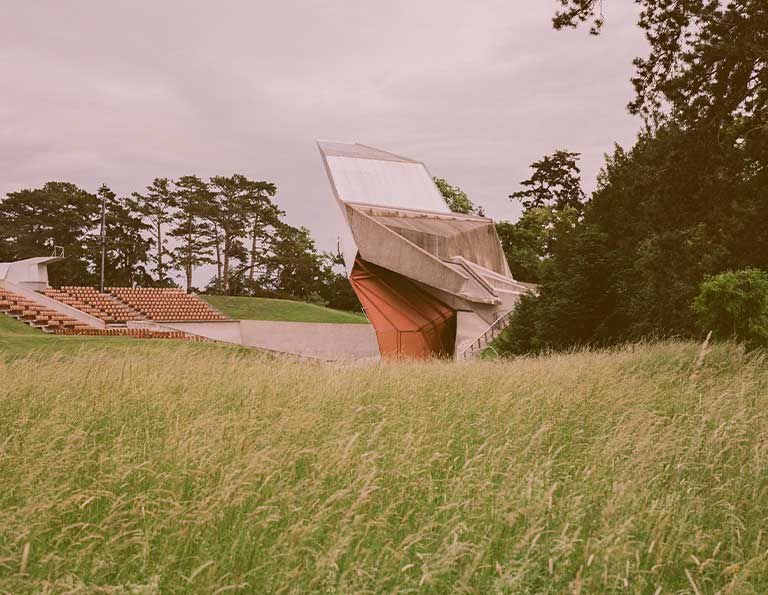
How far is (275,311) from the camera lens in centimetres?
4303

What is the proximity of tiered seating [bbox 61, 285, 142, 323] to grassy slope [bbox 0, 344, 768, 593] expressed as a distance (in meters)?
29.9

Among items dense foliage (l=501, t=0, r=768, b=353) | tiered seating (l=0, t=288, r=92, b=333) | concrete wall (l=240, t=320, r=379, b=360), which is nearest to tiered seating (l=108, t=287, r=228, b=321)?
concrete wall (l=240, t=320, r=379, b=360)

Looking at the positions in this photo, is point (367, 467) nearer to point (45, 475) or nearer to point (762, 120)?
point (45, 475)

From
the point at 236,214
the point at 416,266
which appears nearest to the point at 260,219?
the point at 236,214

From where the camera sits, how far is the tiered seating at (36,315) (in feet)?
96.8

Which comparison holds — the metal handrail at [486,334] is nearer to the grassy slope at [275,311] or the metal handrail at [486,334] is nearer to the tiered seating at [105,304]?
the grassy slope at [275,311]

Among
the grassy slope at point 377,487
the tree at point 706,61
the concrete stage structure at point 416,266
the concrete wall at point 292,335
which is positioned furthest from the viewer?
the concrete wall at point 292,335

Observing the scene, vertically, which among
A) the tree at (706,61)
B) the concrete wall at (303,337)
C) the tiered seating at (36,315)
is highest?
the tree at (706,61)

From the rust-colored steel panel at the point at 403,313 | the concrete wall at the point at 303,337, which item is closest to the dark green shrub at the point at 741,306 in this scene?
the rust-colored steel panel at the point at 403,313

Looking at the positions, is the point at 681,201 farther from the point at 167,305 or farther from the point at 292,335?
the point at 167,305

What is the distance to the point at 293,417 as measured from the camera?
4492mm

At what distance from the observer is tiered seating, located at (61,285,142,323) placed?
115 feet

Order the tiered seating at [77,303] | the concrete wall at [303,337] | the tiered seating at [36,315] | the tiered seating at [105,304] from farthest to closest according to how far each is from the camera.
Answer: the concrete wall at [303,337] → the tiered seating at [105,304] → the tiered seating at [77,303] → the tiered seating at [36,315]

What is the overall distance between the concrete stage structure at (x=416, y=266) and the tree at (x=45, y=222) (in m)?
34.5
